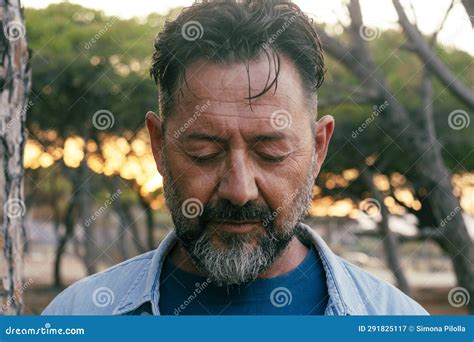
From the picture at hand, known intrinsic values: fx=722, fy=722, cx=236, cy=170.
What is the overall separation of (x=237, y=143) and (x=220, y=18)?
0.37 m

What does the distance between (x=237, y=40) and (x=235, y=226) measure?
54 cm

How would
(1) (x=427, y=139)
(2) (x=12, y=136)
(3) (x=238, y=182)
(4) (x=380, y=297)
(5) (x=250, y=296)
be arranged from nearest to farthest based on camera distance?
(3) (x=238, y=182)
(5) (x=250, y=296)
(4) (x=380, y=297)
(2) (x=12, y=136)
(1) (x=427, y=139)

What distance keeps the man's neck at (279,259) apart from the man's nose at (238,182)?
0.26 metres

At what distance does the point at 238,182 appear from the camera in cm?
202

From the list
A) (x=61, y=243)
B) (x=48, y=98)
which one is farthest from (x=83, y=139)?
(x=61, y=243)

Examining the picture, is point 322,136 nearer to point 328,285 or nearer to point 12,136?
point 328,285

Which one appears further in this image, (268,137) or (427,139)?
(427,139)

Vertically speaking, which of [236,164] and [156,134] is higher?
[236,164]

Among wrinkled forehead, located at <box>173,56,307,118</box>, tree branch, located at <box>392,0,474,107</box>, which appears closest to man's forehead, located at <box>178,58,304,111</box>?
wrinkled forehead, located at <box>173,56,307,118</box>

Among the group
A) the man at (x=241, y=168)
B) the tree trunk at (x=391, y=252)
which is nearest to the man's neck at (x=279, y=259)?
the man at (x=241, y=168)

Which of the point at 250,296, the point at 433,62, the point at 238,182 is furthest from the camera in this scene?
the point at 433,62

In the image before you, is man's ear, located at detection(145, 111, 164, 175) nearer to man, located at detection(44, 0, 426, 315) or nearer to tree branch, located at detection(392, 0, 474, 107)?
man, located at detection(44, 0, 426, 315)

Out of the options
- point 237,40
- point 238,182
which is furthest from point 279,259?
point 237,40

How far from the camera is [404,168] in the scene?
36.5ft
